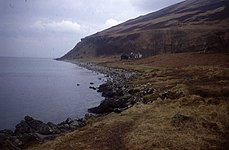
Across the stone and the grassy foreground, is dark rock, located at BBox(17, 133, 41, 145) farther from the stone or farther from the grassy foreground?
the stone

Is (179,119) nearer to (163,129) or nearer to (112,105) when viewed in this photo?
(163,129)

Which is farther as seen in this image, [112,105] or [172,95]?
[112,105]

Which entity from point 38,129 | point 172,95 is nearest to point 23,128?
point 38,129

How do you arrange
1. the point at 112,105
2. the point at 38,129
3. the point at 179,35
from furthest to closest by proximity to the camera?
the point at 179,35
the point at 112,105
the point at 38,129

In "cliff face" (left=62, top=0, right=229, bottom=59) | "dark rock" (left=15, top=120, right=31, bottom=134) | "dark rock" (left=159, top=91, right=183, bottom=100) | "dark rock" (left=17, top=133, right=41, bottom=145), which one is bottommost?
"dark rock" (left=15, top=120, right=31, bottom=134)

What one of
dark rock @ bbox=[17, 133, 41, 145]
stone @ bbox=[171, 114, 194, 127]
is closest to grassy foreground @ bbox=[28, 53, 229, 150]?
stone @ bbox=[171, 114, 194, 127]

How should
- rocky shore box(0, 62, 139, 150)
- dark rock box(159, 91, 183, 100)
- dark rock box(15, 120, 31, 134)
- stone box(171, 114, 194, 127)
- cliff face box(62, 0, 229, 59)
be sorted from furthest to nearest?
cliff face box(62, 0, 229, 59), dark rock box(159, 91, 183, 100), dark rock box(15, 120, 31, 134), rocky shore box(0, 62, 139, 150), stone box(171, 114, 194, 127)

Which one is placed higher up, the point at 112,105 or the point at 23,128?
the point at 112,105

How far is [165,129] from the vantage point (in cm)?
2322

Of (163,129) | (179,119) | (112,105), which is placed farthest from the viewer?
(112,105)

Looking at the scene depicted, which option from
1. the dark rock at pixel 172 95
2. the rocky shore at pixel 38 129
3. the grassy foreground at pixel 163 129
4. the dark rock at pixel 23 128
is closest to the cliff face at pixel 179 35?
the dark rock at pixel 172 95

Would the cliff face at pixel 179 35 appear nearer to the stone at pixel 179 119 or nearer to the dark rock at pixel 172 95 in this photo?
the dark rock at pixel 172 95

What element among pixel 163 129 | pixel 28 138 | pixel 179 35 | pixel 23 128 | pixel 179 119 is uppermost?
pixel 179 35

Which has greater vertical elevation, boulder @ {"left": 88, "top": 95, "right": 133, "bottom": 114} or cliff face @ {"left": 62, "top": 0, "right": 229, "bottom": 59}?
cliff face @ {"left": 62, "top": 0, "right": 229, "bottom": 59}
